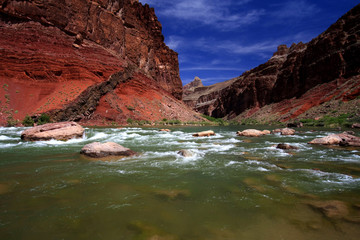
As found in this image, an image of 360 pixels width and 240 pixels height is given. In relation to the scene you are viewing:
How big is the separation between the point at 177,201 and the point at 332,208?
8.71ft

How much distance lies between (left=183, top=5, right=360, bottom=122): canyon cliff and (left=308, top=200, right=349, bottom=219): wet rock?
45664 mm

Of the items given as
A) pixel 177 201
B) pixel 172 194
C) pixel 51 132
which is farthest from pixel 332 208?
pixel 51 132

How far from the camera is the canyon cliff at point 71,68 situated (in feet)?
97.0

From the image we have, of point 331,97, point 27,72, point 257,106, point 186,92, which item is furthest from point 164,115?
point 186,92

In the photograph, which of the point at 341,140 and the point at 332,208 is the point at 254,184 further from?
the point at 341,140

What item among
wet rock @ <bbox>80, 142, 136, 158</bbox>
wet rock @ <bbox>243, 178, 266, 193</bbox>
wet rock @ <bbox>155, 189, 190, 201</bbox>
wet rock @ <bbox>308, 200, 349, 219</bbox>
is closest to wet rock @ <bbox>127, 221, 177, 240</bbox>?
wet rock @ <bbox>155, 189, 190, 201</bbox>

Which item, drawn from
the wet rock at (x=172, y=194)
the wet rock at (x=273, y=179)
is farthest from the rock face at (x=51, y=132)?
the wet rock at (x=273, y=179)

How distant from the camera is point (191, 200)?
11.9 ft

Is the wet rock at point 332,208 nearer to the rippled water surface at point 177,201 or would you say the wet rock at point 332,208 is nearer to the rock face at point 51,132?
the rippled water surface at point 177,201

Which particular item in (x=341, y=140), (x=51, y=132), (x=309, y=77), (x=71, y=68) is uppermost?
(x=309, y=77)

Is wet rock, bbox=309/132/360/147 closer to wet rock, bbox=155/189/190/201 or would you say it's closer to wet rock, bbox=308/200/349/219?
wet rock, bbox=308/200/349/219

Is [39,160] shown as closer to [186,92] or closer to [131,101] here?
[131,101]

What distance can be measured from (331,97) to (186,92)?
15382cm

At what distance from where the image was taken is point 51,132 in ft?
40.3
